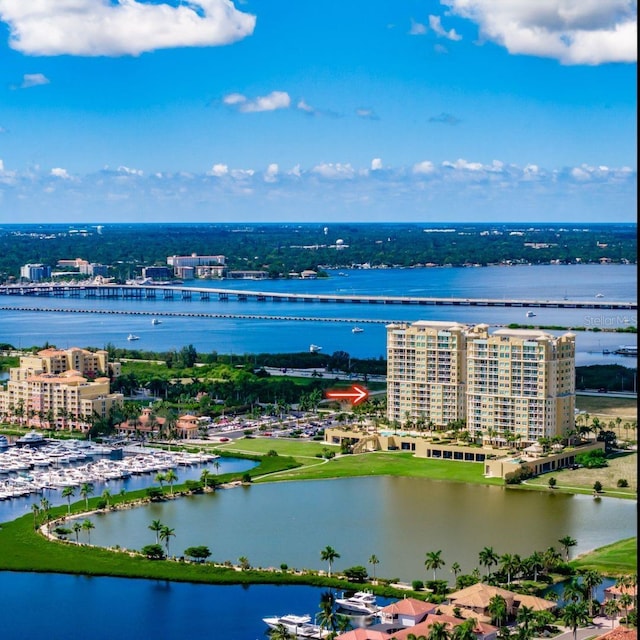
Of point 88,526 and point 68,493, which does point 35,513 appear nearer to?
point 68,493

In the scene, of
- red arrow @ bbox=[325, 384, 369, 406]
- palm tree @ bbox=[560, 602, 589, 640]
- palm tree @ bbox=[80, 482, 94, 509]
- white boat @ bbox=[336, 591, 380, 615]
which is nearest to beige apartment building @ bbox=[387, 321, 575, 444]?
red arrow @ bbox=[325, 384, 369, 406]

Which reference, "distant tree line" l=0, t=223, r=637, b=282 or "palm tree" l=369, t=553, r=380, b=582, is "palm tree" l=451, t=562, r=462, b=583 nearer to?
"palm tree" l=369, t=553, r=380, b=582

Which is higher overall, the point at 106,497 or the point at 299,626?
the point at 106,497

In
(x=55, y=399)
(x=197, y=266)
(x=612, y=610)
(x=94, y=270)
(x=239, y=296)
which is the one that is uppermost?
(x=197, y=266)

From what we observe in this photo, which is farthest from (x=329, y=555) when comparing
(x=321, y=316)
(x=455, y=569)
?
(x=321, y=316)

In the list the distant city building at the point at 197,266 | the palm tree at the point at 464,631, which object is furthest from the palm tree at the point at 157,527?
the distant city building at the point at 197,266

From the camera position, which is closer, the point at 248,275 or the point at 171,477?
the point at 171,477

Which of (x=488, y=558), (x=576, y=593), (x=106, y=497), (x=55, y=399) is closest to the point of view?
(x=576, y=593)

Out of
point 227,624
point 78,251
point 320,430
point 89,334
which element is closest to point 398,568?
point 227,624
